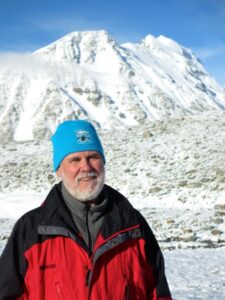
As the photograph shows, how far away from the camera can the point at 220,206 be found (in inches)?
780

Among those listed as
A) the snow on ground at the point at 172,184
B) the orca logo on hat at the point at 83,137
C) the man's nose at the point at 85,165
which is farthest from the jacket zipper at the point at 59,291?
the snow on ground at the point at 172,184

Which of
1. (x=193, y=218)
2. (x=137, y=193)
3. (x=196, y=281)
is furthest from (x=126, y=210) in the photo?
(x=137, y=193)

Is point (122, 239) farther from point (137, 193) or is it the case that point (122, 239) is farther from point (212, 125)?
point (212, 125)

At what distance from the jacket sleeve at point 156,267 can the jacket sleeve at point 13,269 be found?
44.5 inches

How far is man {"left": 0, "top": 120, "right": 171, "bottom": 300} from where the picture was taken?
3.60 m

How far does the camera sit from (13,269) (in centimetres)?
370

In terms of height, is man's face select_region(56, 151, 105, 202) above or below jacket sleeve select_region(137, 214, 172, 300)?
above

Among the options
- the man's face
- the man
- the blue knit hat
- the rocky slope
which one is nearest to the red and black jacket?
the man

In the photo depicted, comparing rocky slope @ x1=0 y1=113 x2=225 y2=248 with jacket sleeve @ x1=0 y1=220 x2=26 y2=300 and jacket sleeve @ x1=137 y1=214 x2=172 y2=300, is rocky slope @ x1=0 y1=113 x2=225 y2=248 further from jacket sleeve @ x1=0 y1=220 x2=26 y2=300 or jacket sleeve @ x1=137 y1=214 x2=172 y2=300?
jacket sleeve @ x1=0 y1=220 x2=26 y2=300

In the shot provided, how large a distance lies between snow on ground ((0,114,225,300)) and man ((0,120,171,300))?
575cm

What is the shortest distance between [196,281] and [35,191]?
54.2 ft

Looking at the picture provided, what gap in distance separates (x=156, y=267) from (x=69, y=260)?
90 centimetres

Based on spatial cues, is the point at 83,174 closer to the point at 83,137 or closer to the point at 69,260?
the point at 83,137

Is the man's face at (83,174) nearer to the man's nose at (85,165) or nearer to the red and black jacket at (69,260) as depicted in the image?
the man's nose at (85,165)
